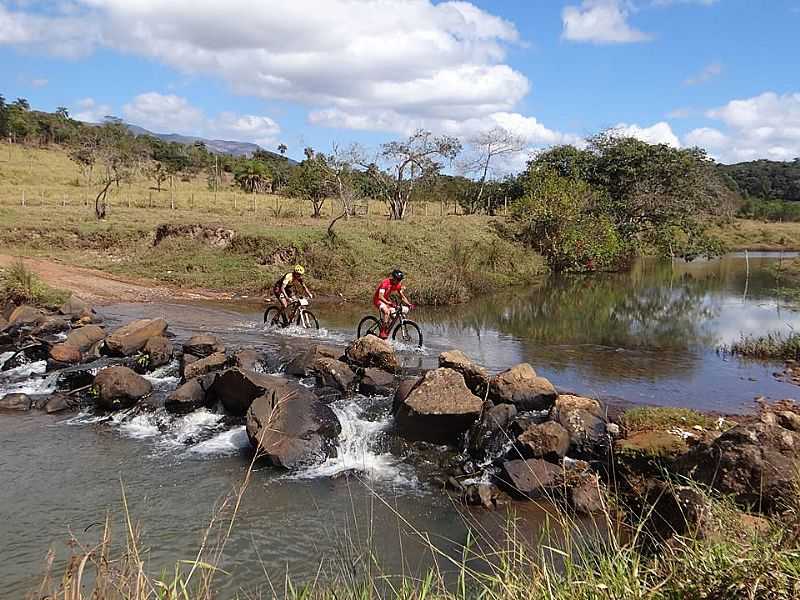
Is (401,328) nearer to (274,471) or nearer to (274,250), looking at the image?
(274,471)

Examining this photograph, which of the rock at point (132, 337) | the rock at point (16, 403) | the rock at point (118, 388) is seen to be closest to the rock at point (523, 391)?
the rock at point (118, 388)

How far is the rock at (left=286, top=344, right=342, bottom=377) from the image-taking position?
1302 centimetres

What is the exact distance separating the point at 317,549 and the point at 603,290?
27745 mm

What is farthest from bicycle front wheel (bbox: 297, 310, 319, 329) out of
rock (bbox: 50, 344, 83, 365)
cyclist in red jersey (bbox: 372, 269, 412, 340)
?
rock (bbox: 50, 344, 83, 365)

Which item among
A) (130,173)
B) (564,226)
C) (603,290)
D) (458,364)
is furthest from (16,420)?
(130,173)

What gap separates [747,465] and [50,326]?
15.8 m

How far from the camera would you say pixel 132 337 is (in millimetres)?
14367

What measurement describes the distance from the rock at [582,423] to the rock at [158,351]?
846cm

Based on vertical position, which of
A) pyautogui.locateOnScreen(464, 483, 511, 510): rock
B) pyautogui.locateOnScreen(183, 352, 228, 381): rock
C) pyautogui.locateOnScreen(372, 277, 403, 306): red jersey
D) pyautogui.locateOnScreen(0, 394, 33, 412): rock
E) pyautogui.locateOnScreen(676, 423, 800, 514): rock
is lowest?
pyautogui.locateOnScreen(0, 394, 33, 412): rock

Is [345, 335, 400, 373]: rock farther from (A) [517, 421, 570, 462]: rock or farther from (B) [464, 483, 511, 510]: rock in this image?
(B) [464, 483, 511, 510]: rock

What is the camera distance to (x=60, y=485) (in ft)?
27.8

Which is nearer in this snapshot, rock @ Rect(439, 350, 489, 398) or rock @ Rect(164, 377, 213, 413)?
rock @ Rect(164, 377, 213, 413)

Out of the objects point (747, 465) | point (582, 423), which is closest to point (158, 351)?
point (582, 423)

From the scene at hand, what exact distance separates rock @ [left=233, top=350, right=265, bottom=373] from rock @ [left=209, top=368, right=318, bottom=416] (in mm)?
1656
